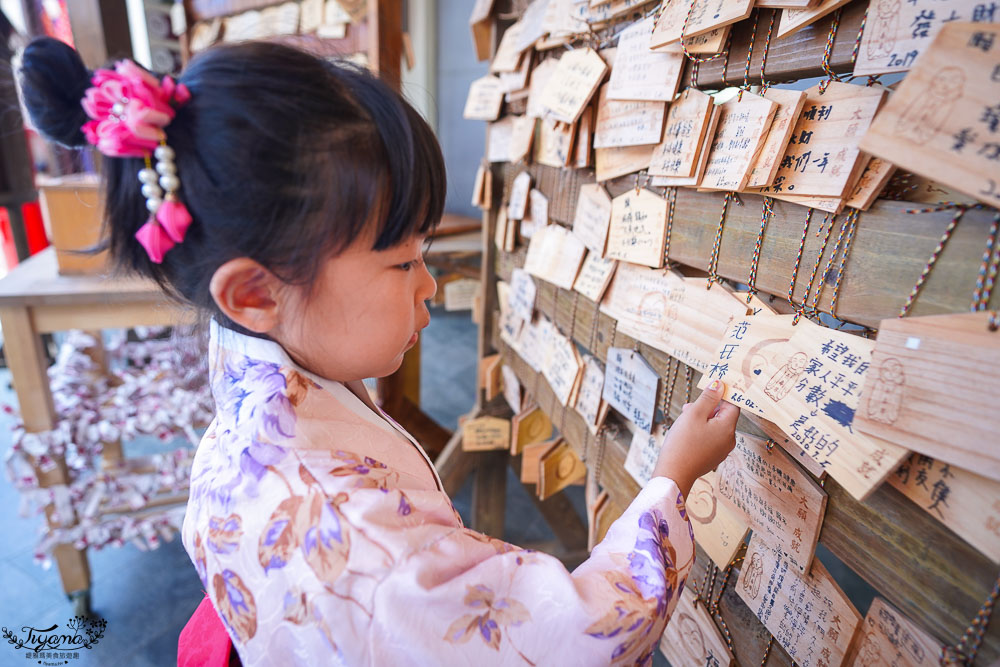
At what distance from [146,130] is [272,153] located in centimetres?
11

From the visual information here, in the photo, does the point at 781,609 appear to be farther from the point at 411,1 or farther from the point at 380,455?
the point at 411,1

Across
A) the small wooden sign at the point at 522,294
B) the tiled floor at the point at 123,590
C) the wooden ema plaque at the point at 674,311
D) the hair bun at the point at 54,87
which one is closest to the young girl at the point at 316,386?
the hair bun at the point at 54,87

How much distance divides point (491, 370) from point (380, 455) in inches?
41.7

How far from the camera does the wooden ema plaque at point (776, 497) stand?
2.00ft

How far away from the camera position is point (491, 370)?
1666mm

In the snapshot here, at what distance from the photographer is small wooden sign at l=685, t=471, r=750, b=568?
0.74 metres

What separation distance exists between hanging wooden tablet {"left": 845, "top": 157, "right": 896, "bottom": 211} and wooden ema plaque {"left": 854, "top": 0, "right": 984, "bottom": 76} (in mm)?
77

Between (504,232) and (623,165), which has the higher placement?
(623,165)

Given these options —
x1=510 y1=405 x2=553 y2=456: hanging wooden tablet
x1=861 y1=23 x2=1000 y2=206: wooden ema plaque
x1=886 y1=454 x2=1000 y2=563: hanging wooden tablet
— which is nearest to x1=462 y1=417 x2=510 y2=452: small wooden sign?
x1=510 y1=405 x2=553 y2=456: hanging wooden tablet

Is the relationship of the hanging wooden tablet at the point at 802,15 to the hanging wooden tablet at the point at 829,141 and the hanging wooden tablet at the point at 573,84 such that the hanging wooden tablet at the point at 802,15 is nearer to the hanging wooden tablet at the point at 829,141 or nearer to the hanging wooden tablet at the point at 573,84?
the hanging wooden tablet at the point at 829,141

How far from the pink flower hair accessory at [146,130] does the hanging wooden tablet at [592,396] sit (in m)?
0.74

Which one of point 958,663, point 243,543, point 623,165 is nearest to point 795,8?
point 623,165

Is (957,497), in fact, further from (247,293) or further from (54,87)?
(54,87)

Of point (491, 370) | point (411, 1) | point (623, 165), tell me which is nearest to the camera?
point (623, 165)
